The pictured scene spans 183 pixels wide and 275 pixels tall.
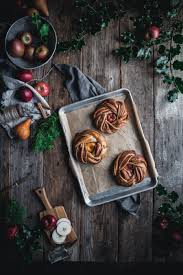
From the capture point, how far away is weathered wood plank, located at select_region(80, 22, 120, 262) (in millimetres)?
4289

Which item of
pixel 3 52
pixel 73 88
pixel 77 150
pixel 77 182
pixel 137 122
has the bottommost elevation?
pixel 77 182

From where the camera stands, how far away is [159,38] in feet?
13.8

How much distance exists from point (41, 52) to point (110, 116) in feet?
3.22

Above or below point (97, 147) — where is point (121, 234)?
below

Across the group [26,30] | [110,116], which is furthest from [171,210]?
[26,30]

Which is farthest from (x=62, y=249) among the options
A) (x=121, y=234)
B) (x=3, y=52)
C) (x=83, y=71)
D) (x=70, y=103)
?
(x=3, y=52)

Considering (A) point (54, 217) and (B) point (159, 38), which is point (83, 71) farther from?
(A) point (54, 217)

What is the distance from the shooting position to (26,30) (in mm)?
4184

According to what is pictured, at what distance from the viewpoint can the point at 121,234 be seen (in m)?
4.30

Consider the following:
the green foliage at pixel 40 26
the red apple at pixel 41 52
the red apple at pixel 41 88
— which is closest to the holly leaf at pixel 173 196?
the red apple at pixel 41 88

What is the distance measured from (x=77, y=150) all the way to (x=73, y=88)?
69cm

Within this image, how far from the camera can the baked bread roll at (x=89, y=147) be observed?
4.10m

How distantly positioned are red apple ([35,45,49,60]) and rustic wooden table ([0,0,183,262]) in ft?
0.70

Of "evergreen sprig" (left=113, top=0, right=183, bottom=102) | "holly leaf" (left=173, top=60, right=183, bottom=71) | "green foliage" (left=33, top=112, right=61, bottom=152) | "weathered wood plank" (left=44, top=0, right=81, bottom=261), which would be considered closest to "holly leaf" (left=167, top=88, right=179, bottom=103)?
"evergreen sprig" (left=113, top=0, right=183, bottom=102)
